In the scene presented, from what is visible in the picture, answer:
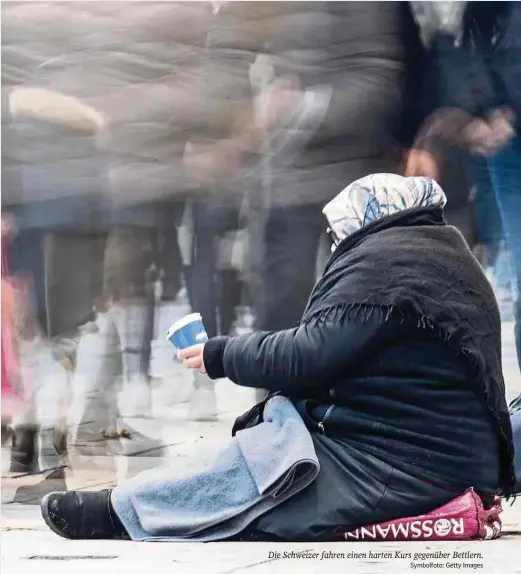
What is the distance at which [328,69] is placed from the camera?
233cm

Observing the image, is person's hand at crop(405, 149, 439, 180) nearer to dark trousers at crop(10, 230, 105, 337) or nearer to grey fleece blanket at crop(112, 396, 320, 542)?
grey fleece blanket at crop(112, 396, 320, 542)

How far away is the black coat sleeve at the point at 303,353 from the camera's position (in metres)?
1.83

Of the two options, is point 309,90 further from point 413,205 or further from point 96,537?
point 96,537

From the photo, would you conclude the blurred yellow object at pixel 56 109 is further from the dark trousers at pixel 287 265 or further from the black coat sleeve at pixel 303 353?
the black coat sleeve at pixel 303 353

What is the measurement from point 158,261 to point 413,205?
726 millimetres

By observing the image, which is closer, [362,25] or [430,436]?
[430,436]

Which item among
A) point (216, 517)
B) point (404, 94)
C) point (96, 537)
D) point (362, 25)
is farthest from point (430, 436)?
point (362, 25)

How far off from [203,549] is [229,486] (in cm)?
15

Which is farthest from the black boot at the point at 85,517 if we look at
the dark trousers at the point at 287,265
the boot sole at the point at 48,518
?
the dark trousers at the point at 287,265

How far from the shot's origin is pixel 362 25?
2324mm

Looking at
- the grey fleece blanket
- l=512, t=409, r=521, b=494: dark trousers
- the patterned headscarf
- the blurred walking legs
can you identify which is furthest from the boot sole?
the blurred walking legs

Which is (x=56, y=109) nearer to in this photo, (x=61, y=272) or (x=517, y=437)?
(x=61, y=272)

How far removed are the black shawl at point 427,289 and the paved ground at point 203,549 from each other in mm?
177

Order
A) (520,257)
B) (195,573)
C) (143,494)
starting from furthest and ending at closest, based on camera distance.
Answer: (520,257), (143,494), (195,573)
